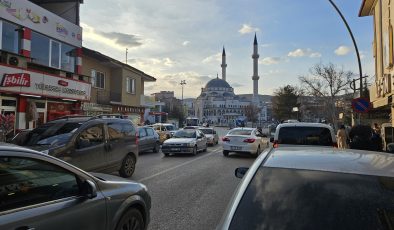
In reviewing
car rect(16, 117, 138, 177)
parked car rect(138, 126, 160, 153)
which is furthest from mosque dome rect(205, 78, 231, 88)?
car rect(16, 117, 138, 177)

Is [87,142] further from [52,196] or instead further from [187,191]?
[52,196]

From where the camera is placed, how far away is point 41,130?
9.62 meters

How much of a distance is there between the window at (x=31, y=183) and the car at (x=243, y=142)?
49.8 feet

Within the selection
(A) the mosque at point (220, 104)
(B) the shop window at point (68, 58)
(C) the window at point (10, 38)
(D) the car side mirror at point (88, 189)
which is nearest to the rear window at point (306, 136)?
(D) the car side mirror at point (88, 189)

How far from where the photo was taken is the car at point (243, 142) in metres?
18.8

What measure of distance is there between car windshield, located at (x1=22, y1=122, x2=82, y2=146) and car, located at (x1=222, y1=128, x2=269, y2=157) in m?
10.5

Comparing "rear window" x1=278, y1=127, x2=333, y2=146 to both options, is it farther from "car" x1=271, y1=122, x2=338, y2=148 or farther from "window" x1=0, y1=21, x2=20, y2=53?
"window" x1=0, y1=21, x2=20, y2=53

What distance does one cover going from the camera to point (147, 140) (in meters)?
20.5

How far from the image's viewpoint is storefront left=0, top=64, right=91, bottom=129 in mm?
18172

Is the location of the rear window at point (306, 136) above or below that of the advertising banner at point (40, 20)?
below

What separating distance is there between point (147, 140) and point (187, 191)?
11199 millimetres

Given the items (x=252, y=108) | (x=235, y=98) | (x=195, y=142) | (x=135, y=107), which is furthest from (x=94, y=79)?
(x=235, y=98)

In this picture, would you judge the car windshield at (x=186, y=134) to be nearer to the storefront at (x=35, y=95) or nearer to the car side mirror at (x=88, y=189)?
the storefront at (x=35, y=95)

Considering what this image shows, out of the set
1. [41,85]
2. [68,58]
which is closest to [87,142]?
[41,85]
